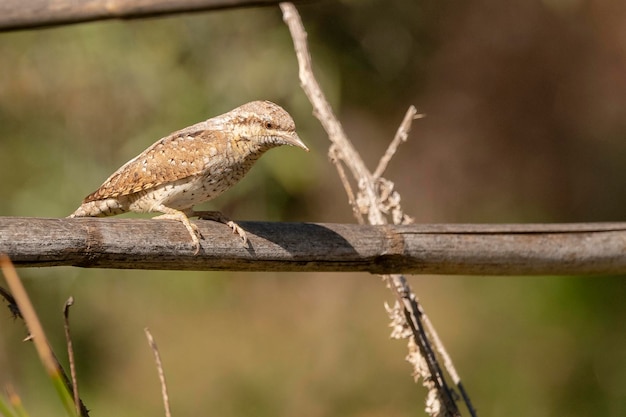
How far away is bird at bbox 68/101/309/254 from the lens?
2.49 metres

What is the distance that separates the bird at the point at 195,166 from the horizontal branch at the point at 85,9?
56.2 inches

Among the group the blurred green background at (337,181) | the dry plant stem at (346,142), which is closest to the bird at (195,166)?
the dry plant stem at (346,142)

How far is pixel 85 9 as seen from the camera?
3.31 ft

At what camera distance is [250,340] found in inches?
247

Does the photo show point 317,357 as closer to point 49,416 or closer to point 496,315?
point 496,315

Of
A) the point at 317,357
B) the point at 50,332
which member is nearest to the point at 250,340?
the point at 317,357

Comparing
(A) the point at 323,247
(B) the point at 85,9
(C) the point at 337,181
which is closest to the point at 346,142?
(A) the point at 323,247

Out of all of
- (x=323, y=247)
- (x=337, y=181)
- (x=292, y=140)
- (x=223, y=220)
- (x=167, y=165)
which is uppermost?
(x=337, y=181)

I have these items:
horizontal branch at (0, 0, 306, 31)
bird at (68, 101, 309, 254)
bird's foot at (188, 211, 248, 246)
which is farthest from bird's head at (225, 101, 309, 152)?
horizontal branch at (0, 0, 306, 31)

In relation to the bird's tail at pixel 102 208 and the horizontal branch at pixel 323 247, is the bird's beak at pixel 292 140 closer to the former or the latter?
the horizontal branch at pixel 323 247

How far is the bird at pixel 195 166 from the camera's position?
2.49 meters

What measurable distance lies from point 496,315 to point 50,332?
9.84 feet

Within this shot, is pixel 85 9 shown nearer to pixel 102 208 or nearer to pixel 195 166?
pixel 195 166

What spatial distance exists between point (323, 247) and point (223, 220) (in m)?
0.56
